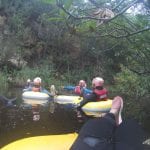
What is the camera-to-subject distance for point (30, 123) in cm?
927

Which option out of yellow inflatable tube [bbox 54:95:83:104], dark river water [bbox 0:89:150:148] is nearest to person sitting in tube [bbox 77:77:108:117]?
dark river water [bbox 0:89:150:148]

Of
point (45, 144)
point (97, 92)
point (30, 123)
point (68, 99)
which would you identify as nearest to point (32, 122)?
point (30, 123)

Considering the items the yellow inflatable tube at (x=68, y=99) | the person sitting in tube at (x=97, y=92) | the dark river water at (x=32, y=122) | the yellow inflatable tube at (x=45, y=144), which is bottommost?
the dark river water at (x=32, y=122)

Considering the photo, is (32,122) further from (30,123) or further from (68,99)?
(68,99)

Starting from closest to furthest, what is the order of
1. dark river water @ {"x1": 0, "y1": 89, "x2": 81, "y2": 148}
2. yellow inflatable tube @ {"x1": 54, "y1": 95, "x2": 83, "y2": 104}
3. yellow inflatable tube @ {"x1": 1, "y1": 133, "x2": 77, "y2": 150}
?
1. yellow inflatable tube @ {"x1": 1, "y1": 133, "x2": 77, "y2": 150}
2. dark river water @ {"x1": 0, "y1": 89, "x2": 81, "y2": 148}
3. yellow inflatable tube @ {"x1": 54, "y1": 95, "x2": 83, "y2": 104}

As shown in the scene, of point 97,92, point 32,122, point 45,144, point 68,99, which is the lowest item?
point 32,122

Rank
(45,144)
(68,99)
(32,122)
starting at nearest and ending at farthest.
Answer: (45,144)
(32,122)
(68,99)

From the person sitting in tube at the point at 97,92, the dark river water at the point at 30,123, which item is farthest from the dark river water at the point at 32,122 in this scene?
the person sitting in tube at the point at 97,92

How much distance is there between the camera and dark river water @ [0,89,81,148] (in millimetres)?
8039

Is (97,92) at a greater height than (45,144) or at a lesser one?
greater

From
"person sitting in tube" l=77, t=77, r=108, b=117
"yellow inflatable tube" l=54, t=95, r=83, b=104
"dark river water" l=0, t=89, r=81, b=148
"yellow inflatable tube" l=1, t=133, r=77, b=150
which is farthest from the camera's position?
"yellow inflatable tube" l=54, t=95, r=83, b=104

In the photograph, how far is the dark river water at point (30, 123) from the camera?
8039 mm

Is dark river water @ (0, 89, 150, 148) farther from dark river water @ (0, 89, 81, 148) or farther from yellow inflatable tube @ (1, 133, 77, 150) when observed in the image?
yellow inflatable tube @ (1, 133, 77, 150)

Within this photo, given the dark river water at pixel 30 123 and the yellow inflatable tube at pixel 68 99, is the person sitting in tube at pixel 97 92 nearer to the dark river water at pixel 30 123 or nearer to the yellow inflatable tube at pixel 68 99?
the dark river water at pixel 30 123
